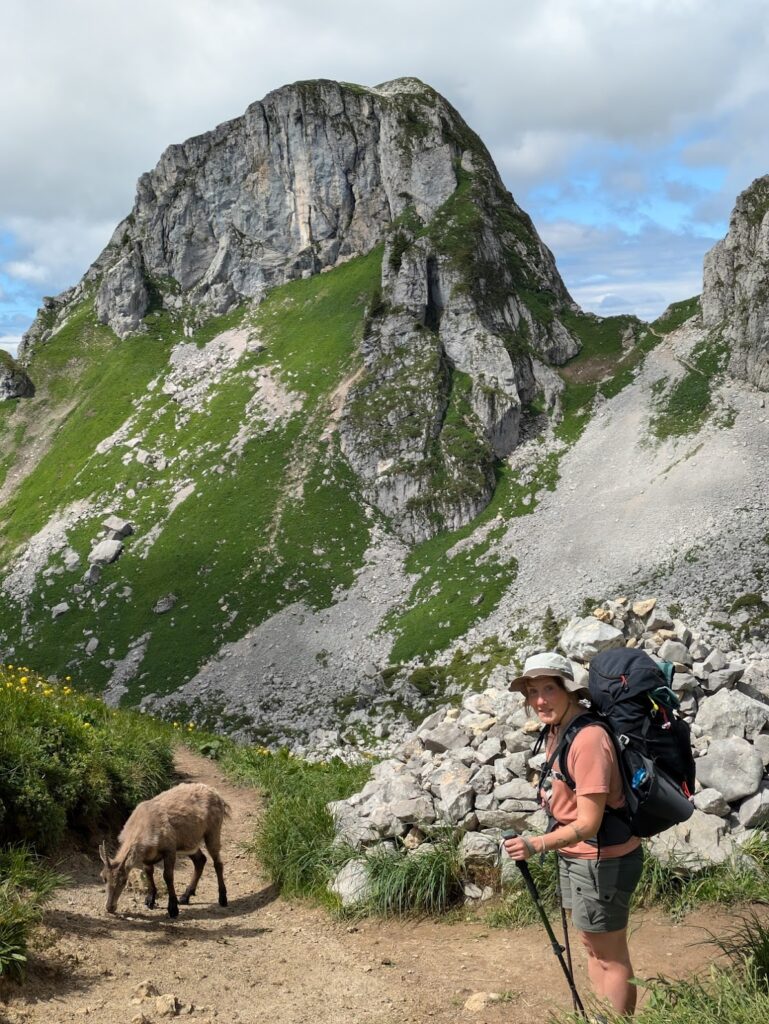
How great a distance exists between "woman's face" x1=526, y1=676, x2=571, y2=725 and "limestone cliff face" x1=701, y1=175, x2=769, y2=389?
212ft

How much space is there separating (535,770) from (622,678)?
6334mm

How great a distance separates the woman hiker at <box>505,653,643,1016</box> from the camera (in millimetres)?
5816

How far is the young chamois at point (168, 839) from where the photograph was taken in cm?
1020

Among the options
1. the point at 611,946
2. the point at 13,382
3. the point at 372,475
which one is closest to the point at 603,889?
the point at 611,946

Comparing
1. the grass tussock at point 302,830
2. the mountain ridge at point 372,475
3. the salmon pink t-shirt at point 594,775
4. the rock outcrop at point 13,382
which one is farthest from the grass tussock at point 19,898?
the rock outcrop at point 13,382

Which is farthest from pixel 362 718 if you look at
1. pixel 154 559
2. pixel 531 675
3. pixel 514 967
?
pixel 531 675

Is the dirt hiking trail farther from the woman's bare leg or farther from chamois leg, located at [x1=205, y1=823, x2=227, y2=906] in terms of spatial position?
the woman's bare leg

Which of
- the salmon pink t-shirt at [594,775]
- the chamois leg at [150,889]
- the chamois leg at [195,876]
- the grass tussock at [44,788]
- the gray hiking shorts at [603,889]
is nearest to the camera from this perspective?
the salmon pink t-shirt at [594,775]

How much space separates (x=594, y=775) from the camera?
579 cm

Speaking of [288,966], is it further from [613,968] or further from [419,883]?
[613,968]

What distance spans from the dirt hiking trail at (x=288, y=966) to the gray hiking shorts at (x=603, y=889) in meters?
1.47

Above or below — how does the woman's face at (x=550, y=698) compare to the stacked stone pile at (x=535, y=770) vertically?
above

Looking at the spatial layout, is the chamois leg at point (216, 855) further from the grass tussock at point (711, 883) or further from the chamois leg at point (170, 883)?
the grass tussock at point (711, 883)

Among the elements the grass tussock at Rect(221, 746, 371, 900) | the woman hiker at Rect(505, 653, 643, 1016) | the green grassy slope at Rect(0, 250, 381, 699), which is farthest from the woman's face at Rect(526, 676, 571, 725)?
the green grassy slope at Rect(0, 250, 381, 699)
